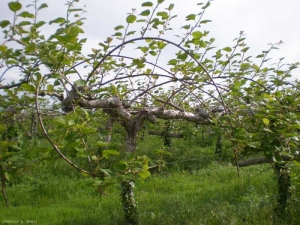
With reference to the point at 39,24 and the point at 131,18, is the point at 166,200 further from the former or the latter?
→ the point at 39,24

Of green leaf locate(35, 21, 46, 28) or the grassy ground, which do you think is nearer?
green leaf locate(35, 21, 46, 28)

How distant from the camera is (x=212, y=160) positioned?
8195mm

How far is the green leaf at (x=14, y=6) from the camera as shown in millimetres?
1324

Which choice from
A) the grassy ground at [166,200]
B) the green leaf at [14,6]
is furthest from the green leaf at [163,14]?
the grassy ground at [166,200]

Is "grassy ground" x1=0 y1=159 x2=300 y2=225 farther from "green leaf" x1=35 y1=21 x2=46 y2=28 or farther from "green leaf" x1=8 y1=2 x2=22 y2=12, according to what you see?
"green leaf" x1=8 y1=2 x2=22 y2=12

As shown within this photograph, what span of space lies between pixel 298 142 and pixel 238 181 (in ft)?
12.8

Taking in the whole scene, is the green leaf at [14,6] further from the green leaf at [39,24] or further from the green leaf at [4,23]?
the green leaf at [39,24]

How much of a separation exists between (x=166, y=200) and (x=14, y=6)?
425 centimetres

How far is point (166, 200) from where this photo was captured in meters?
5.12

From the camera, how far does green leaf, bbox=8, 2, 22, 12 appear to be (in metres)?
1.32

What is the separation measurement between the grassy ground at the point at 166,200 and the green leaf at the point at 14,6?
2895mm

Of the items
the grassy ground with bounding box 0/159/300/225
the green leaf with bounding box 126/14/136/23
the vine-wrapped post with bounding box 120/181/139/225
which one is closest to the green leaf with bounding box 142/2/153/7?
the green leaf with bounding box 126/14/136/23

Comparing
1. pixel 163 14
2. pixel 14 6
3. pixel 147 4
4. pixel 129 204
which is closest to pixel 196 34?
pixel 163 14

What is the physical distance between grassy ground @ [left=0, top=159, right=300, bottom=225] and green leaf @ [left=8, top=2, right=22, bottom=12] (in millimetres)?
2895
